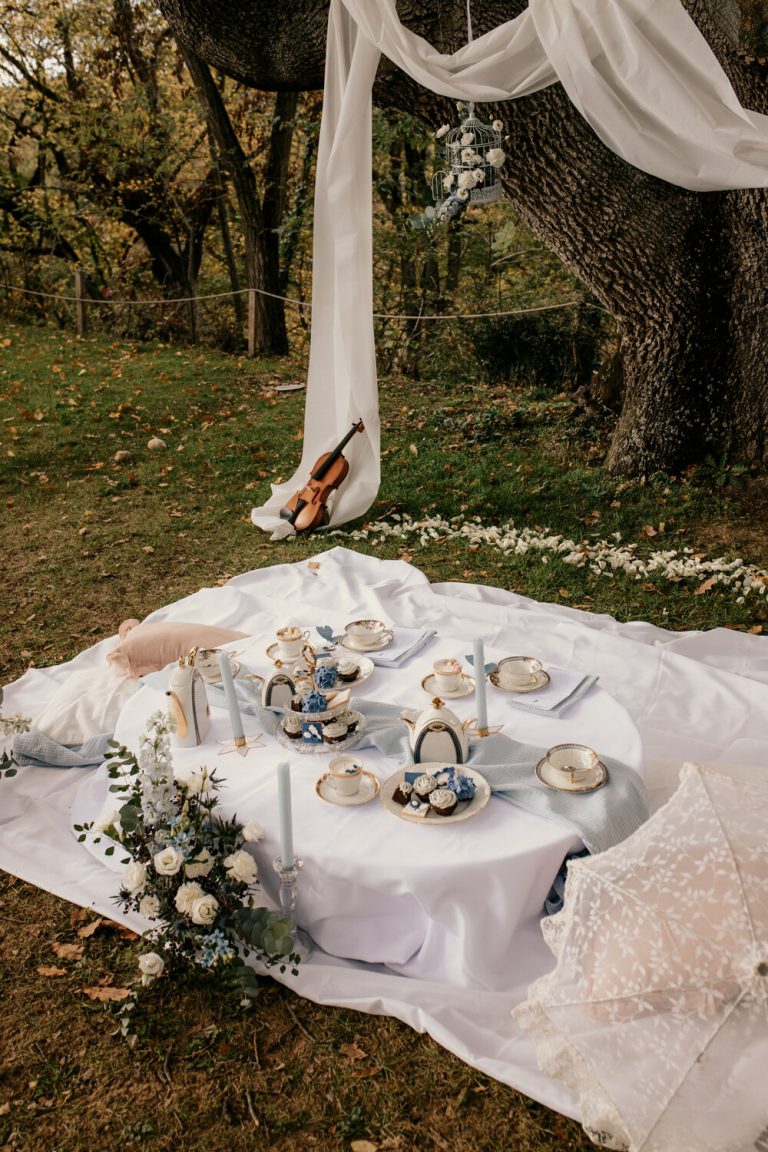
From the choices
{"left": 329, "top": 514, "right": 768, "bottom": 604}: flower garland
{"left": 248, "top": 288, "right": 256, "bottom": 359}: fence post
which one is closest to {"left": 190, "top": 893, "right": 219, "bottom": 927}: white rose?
{"left": 329, "top": 514, "right": 768, "bottom": 604}: flower garland

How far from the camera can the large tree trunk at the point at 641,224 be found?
5715 mm

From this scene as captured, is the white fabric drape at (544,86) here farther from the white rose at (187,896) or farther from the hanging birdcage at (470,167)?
the white rose at (187,896)

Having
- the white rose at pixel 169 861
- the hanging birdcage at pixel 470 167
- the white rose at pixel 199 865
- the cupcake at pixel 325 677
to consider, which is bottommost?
the white rose at pixel 199 865

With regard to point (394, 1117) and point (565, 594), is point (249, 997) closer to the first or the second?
point (394, 1117)

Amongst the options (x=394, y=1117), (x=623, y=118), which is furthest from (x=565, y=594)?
(x=394, y=1117)

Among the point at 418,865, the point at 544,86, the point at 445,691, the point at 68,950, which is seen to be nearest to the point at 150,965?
the point at 68,950

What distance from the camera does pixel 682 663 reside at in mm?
4238

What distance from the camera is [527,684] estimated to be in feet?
10.7

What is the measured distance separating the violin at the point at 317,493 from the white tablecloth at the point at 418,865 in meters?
3.51

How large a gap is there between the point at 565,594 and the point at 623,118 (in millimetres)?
2606

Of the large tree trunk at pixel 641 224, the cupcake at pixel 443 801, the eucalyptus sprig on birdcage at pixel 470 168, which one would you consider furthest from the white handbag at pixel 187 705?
the large tree trunk at pixel 641 224

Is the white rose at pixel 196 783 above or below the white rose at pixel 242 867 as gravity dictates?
above

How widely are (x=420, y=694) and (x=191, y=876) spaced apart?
3.49ft

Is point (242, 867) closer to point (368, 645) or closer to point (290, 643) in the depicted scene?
point (290, 643)
